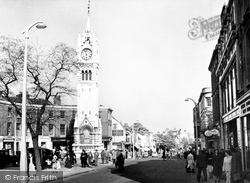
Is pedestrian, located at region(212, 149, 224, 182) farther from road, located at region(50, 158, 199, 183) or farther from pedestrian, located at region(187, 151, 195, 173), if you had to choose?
pedestrian, located at region(187, 151, 195, 173)

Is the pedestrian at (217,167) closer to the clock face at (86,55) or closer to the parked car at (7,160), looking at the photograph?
the parked car at (7,160)

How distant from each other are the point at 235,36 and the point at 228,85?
9182 millimetres

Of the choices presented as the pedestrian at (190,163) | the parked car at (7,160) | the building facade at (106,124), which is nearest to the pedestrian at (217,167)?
the pedestrian at (190,163)

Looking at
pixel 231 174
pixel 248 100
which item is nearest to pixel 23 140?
pixel 231 174

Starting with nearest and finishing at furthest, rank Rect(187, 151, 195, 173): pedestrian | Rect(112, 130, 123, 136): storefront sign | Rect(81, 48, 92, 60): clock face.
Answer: Rect(187, 151, 195, 173): pedestrian < Rect(81, 48, 92, 60): clock face < Rect(112, 130, 123, 136): storefront sign

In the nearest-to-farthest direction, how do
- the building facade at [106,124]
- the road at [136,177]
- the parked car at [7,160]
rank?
the road at [136,177], the parked car at [7,160], the building facade at [106,124]

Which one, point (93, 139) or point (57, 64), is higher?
point (57, 64)

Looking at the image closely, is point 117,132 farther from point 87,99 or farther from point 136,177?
point 136,177

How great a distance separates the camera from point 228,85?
112 feet

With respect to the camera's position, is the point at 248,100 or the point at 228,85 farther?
the point at 228,85

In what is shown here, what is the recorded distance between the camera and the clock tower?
83.1 m

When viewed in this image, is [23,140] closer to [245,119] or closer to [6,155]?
[245,119]

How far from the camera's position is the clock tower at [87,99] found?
83.1m

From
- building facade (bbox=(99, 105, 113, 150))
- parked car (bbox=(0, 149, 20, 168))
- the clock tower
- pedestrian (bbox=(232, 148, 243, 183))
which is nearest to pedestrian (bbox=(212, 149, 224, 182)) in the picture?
pedestrian (bbox=(232, 148, 243, 183))
